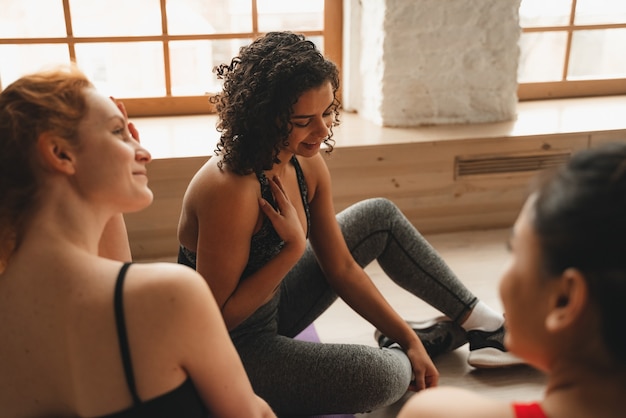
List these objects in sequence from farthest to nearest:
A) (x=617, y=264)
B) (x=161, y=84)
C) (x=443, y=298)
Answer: (x=161, y=84) < (x=443, y=298) < (x=617, y=264)

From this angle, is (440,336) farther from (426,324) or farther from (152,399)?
(152,399)

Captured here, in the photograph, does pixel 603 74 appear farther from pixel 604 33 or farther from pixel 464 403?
pixel 464 403

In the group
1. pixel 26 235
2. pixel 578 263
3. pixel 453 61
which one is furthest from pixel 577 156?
pixel 453 61

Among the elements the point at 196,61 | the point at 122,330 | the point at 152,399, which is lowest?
the point at 152,399

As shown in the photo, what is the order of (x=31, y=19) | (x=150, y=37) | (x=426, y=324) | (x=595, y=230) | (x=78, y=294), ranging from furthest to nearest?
(x=150, y=37) → (x=31, y=19) → (x=426, y=324) → (x=78, y=294) → (x=595, y=230)

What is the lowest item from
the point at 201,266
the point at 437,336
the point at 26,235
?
the point at 437,336

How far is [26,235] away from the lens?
3.20ft

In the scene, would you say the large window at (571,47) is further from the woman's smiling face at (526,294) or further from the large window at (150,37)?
the woman's smiling face at (526,294)

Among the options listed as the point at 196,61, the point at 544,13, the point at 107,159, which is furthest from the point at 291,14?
the point at 107,159

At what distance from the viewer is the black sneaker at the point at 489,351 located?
1.92 meters

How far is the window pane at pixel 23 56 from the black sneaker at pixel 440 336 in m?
1.81

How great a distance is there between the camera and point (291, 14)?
3.08m

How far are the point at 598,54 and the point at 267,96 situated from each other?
2574mm

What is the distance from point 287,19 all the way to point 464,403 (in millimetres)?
2556
